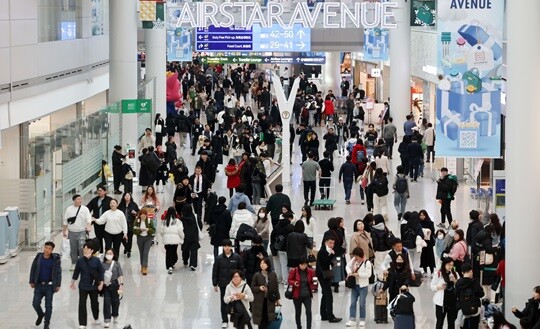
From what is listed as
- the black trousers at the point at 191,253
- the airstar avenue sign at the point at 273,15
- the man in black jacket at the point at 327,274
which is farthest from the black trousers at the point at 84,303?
the airstar avenue sign at the point at 273,15

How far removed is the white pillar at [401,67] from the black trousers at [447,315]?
28.7 m

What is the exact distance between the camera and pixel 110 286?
19.4 m

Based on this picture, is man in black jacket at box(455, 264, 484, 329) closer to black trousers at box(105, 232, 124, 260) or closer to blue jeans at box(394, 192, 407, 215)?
black trousers at box(105, 232, 124, 260)

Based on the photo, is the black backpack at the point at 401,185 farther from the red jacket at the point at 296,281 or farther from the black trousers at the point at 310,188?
the red jacket at the point at 296,281

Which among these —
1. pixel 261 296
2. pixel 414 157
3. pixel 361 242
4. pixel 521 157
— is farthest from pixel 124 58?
pixel 261 296

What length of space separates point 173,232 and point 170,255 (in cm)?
65

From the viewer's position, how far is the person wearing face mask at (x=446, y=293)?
18484 mm

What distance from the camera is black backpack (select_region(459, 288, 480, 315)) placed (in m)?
17.9

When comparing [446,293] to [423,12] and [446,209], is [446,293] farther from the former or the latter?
[423,12]

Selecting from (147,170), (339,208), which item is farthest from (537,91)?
(147,170)

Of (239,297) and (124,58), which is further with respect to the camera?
(124,58)

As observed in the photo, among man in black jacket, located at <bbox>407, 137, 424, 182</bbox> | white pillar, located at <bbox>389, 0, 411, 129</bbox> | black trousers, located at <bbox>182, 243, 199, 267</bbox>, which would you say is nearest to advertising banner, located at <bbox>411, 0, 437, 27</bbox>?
white pillar, located at <bbox>389, 0, 411, 129</bbox>

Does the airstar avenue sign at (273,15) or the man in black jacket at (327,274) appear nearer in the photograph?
the man in black jacket at (327,274)

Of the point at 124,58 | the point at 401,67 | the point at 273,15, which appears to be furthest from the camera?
the point at 401,67
